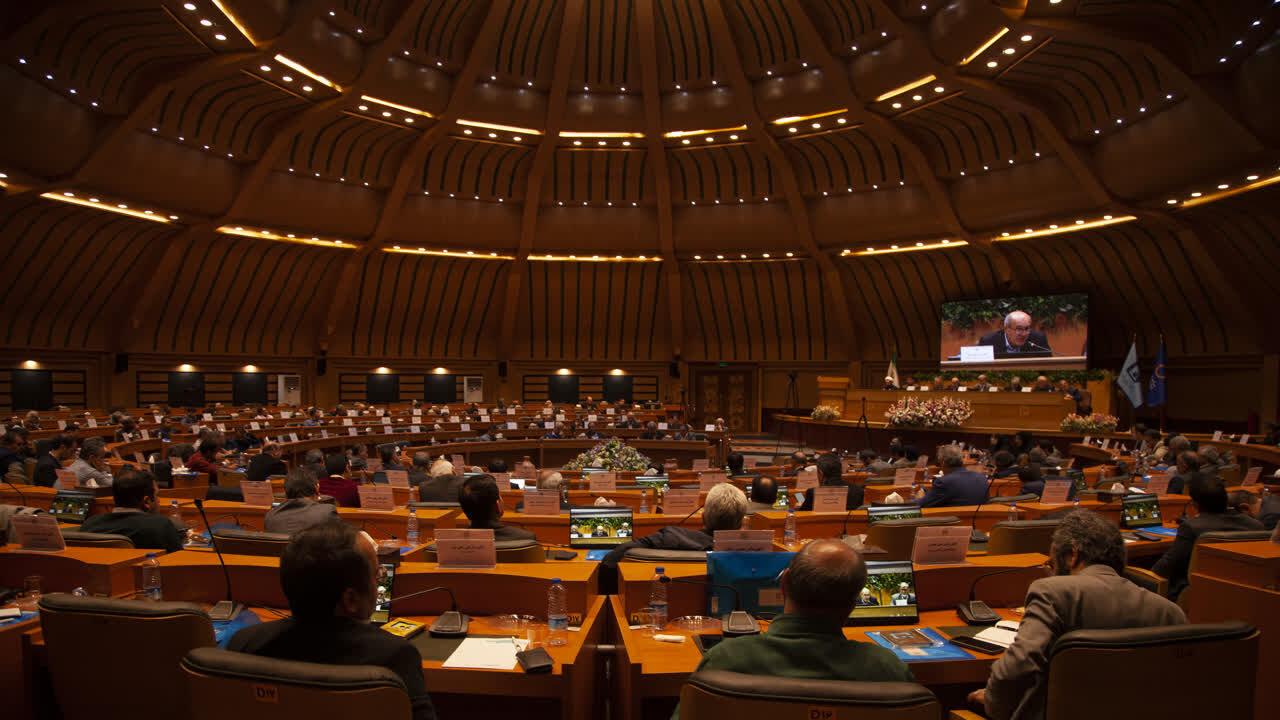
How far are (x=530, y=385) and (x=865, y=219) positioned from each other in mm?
11745

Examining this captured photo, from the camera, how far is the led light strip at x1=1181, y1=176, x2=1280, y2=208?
11891 mm

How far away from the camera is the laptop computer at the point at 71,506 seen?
5.32m

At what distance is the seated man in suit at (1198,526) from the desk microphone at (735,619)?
279cm

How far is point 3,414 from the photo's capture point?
48.2 feet

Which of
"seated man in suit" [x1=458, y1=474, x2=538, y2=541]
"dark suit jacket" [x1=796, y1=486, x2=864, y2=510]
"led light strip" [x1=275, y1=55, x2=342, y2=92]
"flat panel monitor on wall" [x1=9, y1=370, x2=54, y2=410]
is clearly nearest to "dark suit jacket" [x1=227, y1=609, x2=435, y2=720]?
"seated man in suit" [x1=458, y1=474, x2=538, y2=541]

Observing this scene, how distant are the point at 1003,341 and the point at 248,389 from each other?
20.6 metres

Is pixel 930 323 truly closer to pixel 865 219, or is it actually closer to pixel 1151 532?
pixel 865 219

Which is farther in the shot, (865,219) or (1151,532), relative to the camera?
(865,219)

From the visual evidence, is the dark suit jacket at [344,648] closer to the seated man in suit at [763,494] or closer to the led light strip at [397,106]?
the seated man in suit at [763,494]

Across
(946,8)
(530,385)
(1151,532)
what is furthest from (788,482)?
(530,385)

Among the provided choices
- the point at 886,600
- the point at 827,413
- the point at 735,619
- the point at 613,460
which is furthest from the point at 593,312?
the point at 735,619

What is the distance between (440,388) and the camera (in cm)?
2278

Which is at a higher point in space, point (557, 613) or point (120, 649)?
point (120, 649)

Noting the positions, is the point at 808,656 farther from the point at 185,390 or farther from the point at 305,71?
the point at 185,390
